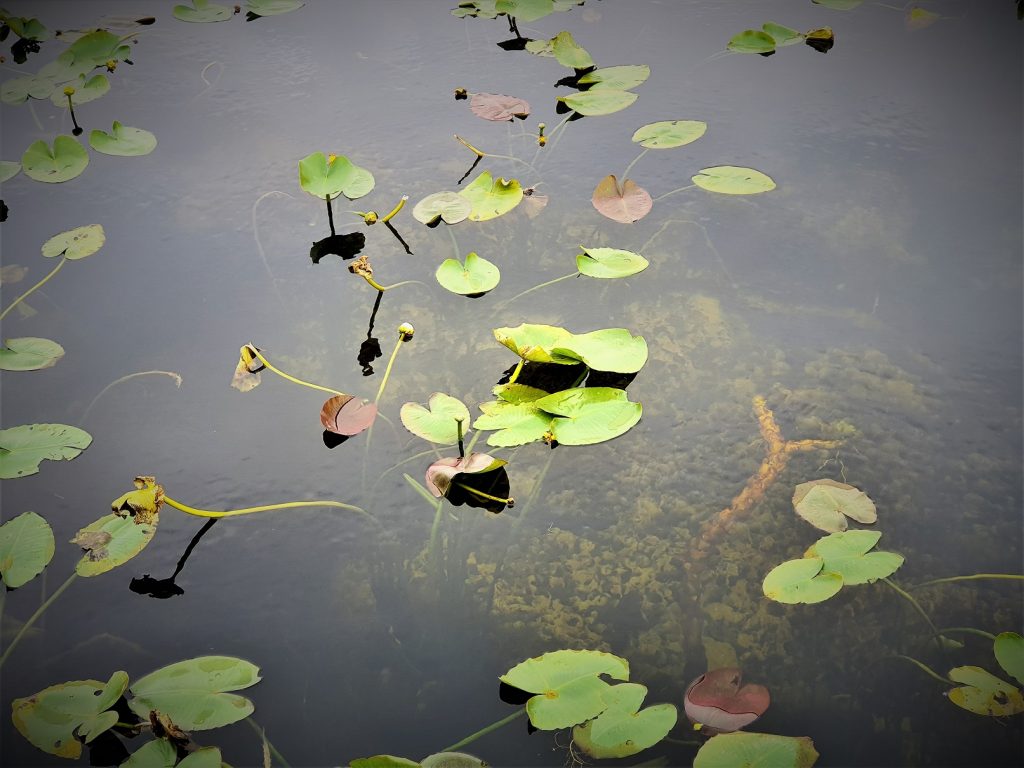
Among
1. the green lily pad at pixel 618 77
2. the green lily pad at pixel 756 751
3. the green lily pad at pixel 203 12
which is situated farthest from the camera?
the green lily pad at pixel 203 12

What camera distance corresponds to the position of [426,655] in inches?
30.6

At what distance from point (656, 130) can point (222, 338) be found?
80 cm

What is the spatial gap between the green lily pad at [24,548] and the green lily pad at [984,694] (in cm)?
96

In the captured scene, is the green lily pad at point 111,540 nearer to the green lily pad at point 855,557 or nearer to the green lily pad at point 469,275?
the green lily pad at point 469,275

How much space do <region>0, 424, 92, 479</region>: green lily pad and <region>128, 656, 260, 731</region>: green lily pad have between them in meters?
0.35

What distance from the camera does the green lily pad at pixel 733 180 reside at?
1.23m

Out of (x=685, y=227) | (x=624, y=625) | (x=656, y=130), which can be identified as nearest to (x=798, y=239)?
(x=685, y=227)

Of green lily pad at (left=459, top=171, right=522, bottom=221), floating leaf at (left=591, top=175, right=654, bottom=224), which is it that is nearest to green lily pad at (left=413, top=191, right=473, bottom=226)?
green lily pad at (left=459, top=171, right=522, bottom=221)

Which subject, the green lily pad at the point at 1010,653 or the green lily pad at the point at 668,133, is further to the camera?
the green lily pad at the point at 668,133

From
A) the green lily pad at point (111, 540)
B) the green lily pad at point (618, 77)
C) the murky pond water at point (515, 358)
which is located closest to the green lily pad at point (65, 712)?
the murky pond water at point (515, 358)

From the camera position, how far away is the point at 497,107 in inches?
55.0

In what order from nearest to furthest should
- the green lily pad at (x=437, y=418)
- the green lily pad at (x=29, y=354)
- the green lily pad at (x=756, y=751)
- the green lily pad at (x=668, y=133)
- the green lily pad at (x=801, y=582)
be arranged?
1. the green lily pad at (x=756, y=751)
2. the green lily pad at (x=801, y=582)
3. the green lily pad at (x=437, y=418)
4. the green lily pad at (x=29, y=354)
5. the green lily pad at (x=668, y=133)

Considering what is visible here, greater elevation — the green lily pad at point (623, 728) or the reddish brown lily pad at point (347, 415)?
the reddish brown lily pad at point (347, 415)

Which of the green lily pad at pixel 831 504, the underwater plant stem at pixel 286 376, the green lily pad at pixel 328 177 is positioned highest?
the green lily pad at pixel 328 177
